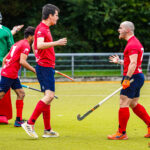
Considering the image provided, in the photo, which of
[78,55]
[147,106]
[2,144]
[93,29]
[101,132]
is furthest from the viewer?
[93,29]

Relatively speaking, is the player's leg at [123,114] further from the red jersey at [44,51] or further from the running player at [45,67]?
the red jersey at [44,51]

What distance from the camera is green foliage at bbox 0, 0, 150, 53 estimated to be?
85.9ft

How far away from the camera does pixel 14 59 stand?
8133 mm

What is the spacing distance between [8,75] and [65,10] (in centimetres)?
1957

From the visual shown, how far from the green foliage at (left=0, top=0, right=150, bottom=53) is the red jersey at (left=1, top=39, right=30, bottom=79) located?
57.6ft

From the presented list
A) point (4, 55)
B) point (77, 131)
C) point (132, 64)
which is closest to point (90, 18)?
point (4, 55)

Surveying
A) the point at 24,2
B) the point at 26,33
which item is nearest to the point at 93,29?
the point at 24,2

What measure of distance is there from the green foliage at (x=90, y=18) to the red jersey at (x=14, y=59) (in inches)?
691

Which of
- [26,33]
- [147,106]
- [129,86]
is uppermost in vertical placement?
[26,33]

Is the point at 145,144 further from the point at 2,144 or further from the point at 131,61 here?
the point at 2,144

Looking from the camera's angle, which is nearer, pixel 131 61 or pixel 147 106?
pixel 131 61

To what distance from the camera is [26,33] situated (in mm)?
8164

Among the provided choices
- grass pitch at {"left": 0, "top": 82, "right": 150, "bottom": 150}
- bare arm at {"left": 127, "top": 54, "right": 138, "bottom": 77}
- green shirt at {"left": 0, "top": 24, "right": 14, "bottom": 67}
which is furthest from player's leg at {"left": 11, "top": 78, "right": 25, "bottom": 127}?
bare arm at {"left": 127, "top": 54, "right": 138, "bottom": 77}

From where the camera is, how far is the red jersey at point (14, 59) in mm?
8070
